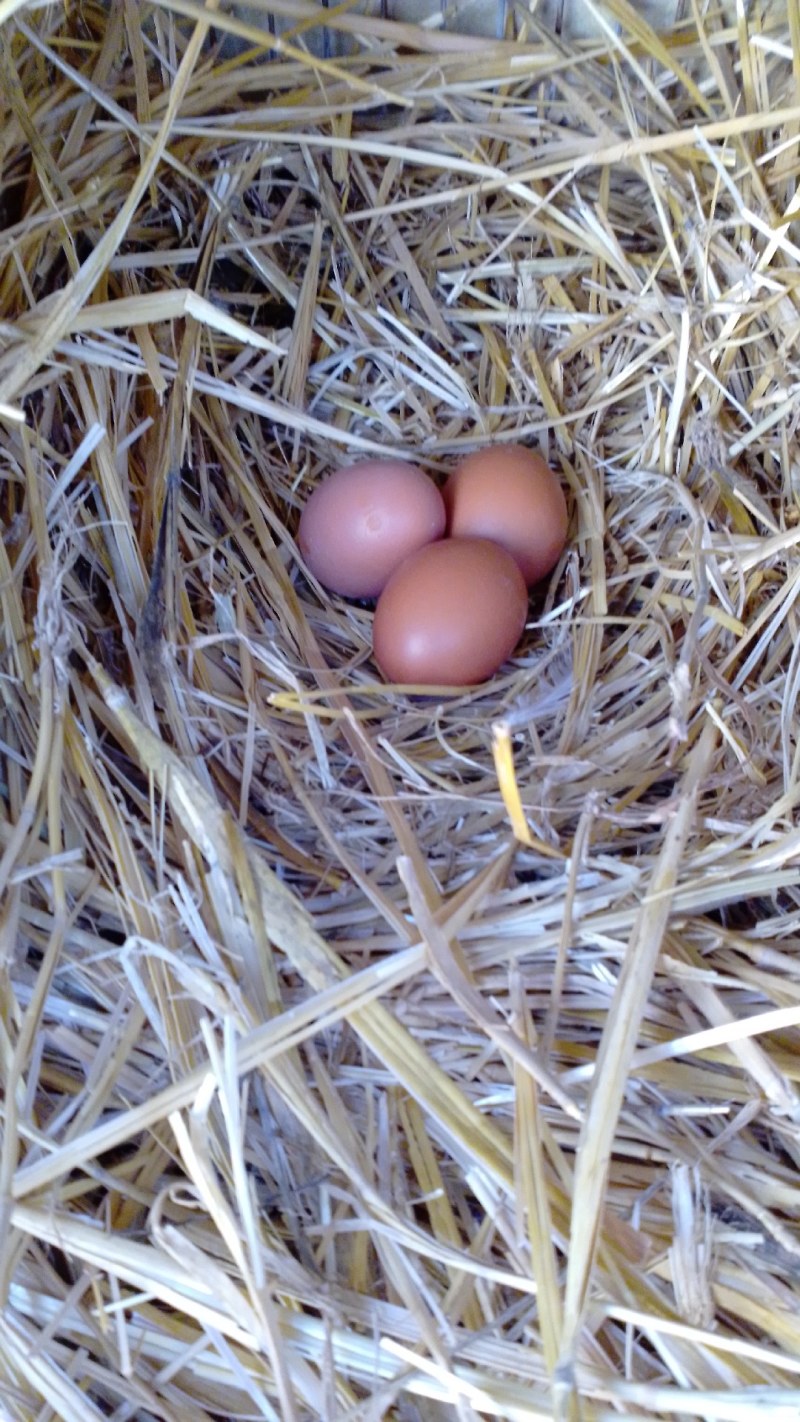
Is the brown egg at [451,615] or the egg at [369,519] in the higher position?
the egg at [369,519]

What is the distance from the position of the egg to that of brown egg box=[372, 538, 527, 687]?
42mm

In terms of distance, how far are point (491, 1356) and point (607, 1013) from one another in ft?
0.71

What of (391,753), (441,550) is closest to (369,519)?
(441,550)

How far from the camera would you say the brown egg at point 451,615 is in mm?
970

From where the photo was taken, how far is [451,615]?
0.96 metres

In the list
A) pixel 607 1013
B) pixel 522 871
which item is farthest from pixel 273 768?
pixel 607 1013

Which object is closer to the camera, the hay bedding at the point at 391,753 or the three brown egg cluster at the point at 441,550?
the hay bedding at the point at 391,753

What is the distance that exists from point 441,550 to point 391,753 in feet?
0.74

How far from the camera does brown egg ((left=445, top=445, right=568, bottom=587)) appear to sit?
1041 mm

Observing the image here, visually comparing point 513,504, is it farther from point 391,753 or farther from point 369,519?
point 391,753

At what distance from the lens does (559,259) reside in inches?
44.1

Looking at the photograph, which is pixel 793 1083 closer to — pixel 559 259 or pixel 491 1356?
pixel 491 1356

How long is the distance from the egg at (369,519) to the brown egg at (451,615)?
0.14 ft

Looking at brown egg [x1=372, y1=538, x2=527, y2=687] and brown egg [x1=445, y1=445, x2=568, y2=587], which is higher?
brown egg [x1=445, y1=445, x2=568, y2=587]
